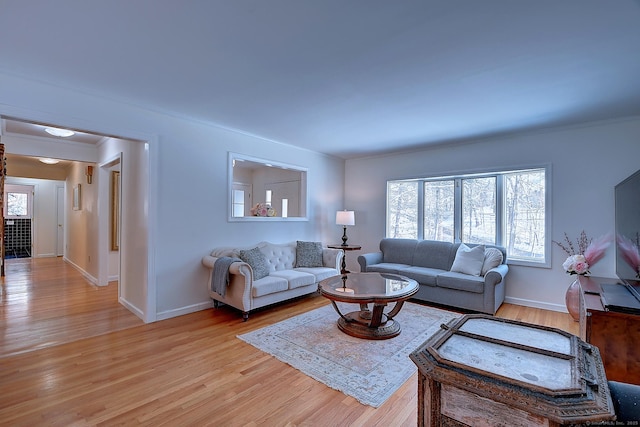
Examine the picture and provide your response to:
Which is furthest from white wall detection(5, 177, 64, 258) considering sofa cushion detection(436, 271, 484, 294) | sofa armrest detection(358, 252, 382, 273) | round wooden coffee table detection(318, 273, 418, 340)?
sofa cushion detection(436, 271, 484, 294)

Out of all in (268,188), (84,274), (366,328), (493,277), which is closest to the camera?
(366,328)

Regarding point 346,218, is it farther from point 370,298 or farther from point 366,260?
point 370,298

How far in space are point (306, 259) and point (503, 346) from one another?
3.66m

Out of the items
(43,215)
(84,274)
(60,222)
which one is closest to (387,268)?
(84,274)

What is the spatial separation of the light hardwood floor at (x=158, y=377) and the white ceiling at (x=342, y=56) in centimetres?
244

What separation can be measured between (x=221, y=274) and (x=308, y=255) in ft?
4.98

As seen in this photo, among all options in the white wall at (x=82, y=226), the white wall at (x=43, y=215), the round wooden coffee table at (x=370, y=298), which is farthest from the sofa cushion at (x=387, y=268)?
the white wall at (x=43, y=215)

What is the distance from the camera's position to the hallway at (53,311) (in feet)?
9.62

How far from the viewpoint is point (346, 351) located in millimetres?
2672

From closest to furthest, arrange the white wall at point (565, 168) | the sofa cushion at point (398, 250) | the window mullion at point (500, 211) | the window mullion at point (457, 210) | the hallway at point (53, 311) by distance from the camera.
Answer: the hallway at point (53, 311) → the white wall at point (565, 168) → the window mullion at point (500, 211) → the window mullion at point (457, 210) → the sofa cushion at point (398, 250)

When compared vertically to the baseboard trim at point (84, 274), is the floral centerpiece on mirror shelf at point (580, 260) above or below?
above

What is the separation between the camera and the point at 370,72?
243 centimetres

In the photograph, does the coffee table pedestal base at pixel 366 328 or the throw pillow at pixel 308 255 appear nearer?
the coffee table pedestal base at pixel 366 328

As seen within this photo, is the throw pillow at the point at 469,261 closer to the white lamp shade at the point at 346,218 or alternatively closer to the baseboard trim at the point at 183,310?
the white lamp shade at the point at 346,218
